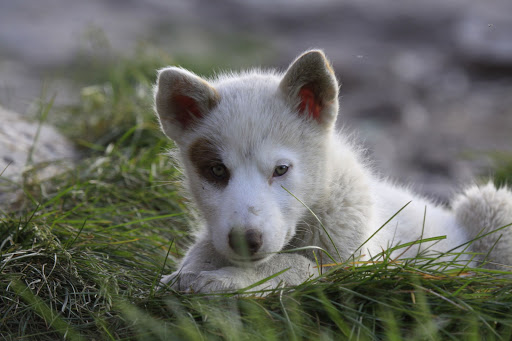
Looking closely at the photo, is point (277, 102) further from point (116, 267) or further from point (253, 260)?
point (116, 267)

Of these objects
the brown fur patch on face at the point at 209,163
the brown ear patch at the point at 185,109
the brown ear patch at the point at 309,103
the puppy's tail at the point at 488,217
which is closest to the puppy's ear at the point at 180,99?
the brown ear patch at the point at 185,109

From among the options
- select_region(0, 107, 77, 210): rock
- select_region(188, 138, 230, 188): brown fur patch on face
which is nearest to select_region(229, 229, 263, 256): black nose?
select_region(188, 138, 230, 188): brown fur patch on face

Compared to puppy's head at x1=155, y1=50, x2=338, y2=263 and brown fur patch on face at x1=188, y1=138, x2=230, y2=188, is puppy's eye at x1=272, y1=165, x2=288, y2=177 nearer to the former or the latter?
puppy's head at x1=155, y1=50, x2=338, y2=263

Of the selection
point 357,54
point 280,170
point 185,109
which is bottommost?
point 185,109

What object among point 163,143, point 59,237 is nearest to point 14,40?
point 163,143

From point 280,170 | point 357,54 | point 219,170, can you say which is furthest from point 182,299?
point 357,54

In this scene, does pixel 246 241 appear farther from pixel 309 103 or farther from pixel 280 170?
pixel 309 103
